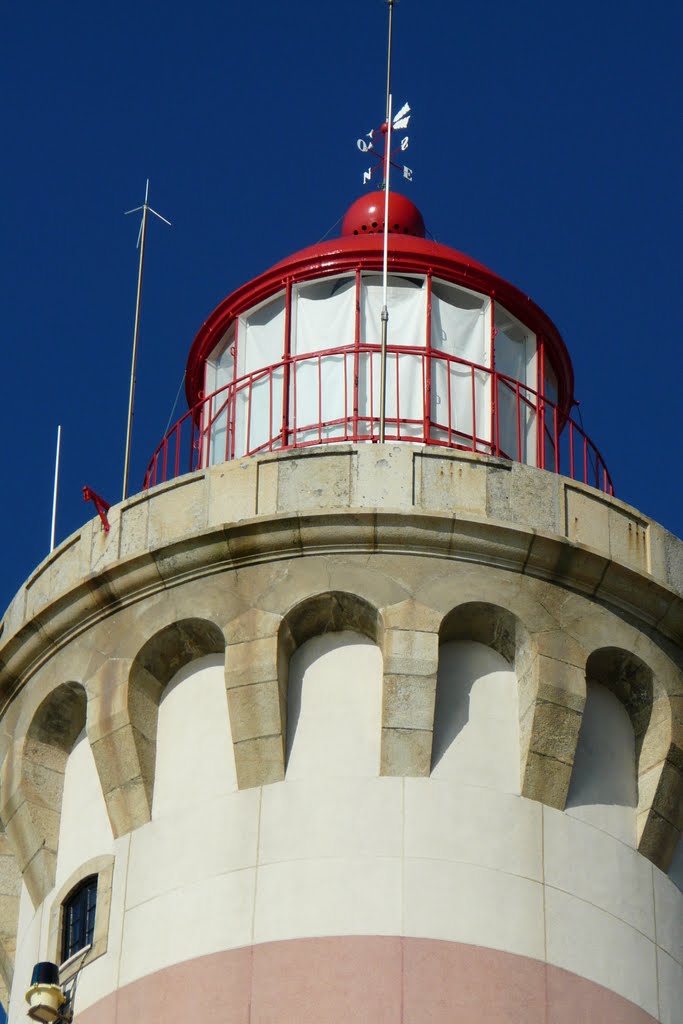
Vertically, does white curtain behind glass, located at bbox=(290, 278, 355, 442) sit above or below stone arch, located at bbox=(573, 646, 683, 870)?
above

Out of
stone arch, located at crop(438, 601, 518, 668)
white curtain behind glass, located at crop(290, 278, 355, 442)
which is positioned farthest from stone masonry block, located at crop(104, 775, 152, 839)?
white curtain behind glass, located at crop(290, 278, 355, 442)

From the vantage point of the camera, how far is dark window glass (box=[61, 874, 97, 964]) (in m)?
22.8

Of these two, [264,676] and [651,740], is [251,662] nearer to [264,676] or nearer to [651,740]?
[264,676]

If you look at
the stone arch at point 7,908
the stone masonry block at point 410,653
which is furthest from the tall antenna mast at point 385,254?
the stone arch at point 7,908

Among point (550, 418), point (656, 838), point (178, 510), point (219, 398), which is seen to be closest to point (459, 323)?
point (550, 418)

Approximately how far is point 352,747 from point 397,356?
13.4 feet

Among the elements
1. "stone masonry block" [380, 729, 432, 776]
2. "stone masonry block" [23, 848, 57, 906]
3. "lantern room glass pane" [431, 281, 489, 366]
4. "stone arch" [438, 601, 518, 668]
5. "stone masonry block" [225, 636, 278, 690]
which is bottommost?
"stone masonry block" [23, 848, 57, 906]

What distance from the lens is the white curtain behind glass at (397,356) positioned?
80.8 ft

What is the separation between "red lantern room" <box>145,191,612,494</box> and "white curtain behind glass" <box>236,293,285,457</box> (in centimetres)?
1

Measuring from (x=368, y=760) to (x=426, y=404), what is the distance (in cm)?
365

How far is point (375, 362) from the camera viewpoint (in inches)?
982

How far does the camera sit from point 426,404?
24.6 meters

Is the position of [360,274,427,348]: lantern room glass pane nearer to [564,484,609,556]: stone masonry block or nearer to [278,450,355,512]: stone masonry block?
[278,450,355,512]: stone masonry block

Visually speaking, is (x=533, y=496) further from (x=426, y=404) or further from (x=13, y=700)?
(x=13, y=700)
